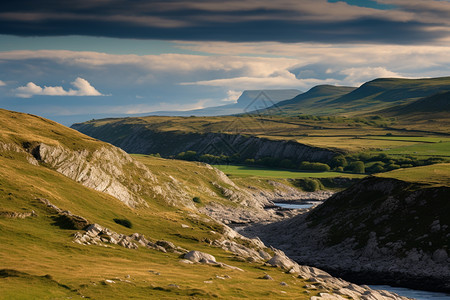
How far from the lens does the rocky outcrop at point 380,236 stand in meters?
109

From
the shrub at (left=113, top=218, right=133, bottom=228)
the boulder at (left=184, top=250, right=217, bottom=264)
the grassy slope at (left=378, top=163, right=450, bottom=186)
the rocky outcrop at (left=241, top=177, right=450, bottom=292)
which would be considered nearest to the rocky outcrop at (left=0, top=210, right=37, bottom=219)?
the shrub at (left=113, top=218, right=133, bottom=228)

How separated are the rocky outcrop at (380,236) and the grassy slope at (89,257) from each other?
3165 centimetres

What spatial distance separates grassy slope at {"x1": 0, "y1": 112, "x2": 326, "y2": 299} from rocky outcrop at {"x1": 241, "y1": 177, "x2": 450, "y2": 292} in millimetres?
31653

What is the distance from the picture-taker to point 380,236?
404 ft

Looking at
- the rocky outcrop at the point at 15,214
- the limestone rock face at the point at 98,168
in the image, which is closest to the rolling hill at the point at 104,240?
the rocky outcrop at the point at 15,214

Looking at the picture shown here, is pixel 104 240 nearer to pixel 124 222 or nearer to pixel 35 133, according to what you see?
pixel 124 222

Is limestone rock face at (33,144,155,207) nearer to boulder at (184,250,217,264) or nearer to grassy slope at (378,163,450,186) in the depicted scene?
boulder at (184,250,217,264)

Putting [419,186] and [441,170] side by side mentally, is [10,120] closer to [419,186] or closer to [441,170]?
[419,186]

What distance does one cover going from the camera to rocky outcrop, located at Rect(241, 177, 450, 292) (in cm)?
10900

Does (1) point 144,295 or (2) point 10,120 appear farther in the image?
(2) point 10,120

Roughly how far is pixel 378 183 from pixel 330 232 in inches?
865

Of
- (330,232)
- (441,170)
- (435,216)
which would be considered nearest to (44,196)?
(330,232)

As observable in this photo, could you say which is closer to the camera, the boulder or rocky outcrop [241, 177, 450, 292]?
the boulder

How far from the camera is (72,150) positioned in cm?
13825
